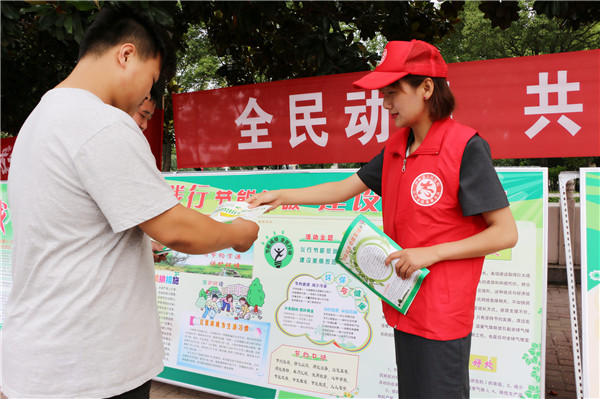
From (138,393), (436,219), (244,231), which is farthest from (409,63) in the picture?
(138,393)

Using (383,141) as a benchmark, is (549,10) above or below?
above

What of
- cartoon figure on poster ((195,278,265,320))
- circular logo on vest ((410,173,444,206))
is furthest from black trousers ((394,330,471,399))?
cartoon figure on poster ((195,278,265,320))

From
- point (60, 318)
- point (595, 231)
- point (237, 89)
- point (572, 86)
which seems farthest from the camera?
point (237, 89)

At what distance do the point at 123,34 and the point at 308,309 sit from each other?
2.10 meters

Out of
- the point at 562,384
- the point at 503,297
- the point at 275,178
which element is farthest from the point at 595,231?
the point at 275,178

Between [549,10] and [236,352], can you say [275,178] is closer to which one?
[236,352]

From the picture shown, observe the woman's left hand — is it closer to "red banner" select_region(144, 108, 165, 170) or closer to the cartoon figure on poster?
the cartoon figure on poster

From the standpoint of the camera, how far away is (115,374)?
46.7 inches

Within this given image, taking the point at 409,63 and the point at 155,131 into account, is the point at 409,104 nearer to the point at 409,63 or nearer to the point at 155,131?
the point at 409,63

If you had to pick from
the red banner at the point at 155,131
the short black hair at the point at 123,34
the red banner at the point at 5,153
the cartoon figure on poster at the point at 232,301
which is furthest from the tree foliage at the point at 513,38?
the short black hair at the point at 123,34

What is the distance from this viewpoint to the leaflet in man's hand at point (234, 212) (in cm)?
160

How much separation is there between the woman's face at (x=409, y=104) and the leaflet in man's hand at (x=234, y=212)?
662mm

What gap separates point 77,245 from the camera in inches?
44.5

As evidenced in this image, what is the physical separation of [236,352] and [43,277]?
2.09 m
